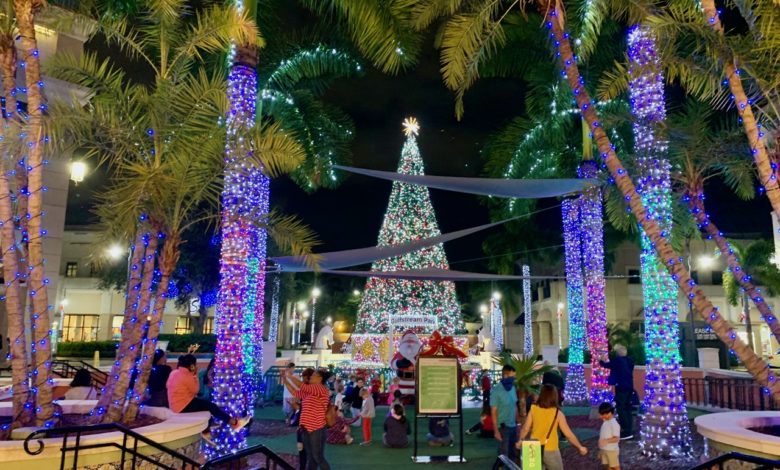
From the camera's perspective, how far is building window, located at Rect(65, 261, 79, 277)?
167 ft

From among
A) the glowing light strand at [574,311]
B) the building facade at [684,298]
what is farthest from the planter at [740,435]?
the building facade at [684,298]

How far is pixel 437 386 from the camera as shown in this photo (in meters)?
10.4

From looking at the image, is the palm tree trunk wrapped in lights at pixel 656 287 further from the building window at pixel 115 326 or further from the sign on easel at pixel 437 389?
the building window at pixel 115 326

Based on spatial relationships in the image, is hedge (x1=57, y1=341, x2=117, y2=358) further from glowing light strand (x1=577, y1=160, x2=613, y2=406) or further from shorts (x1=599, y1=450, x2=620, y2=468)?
shorts (x1=599, y1=450, x2=620, y2=468)

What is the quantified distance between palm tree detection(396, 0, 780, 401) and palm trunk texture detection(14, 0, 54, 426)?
210 inches

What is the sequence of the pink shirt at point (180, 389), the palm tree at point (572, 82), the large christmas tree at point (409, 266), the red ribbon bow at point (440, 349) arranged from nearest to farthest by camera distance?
the palm tree at point (572, 82) < the pink shirt at point (180, 389) < the red ribbon bow at point (440, 349) < the large christmas tree at point (409, 266)

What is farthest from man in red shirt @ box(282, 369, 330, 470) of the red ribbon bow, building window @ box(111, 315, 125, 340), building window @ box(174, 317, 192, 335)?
building window @ box(174, 317, 192, 335)

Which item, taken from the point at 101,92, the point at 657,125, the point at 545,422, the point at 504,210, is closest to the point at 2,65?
the point at 101,92

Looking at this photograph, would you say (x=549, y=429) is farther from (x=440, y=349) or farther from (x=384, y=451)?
(x=440, y=349)

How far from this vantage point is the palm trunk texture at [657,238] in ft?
24.5

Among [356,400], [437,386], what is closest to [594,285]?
[356,400]

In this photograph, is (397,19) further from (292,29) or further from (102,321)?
(102,321)

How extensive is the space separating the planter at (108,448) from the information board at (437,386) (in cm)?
376

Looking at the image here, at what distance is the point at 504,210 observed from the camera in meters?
26.1
